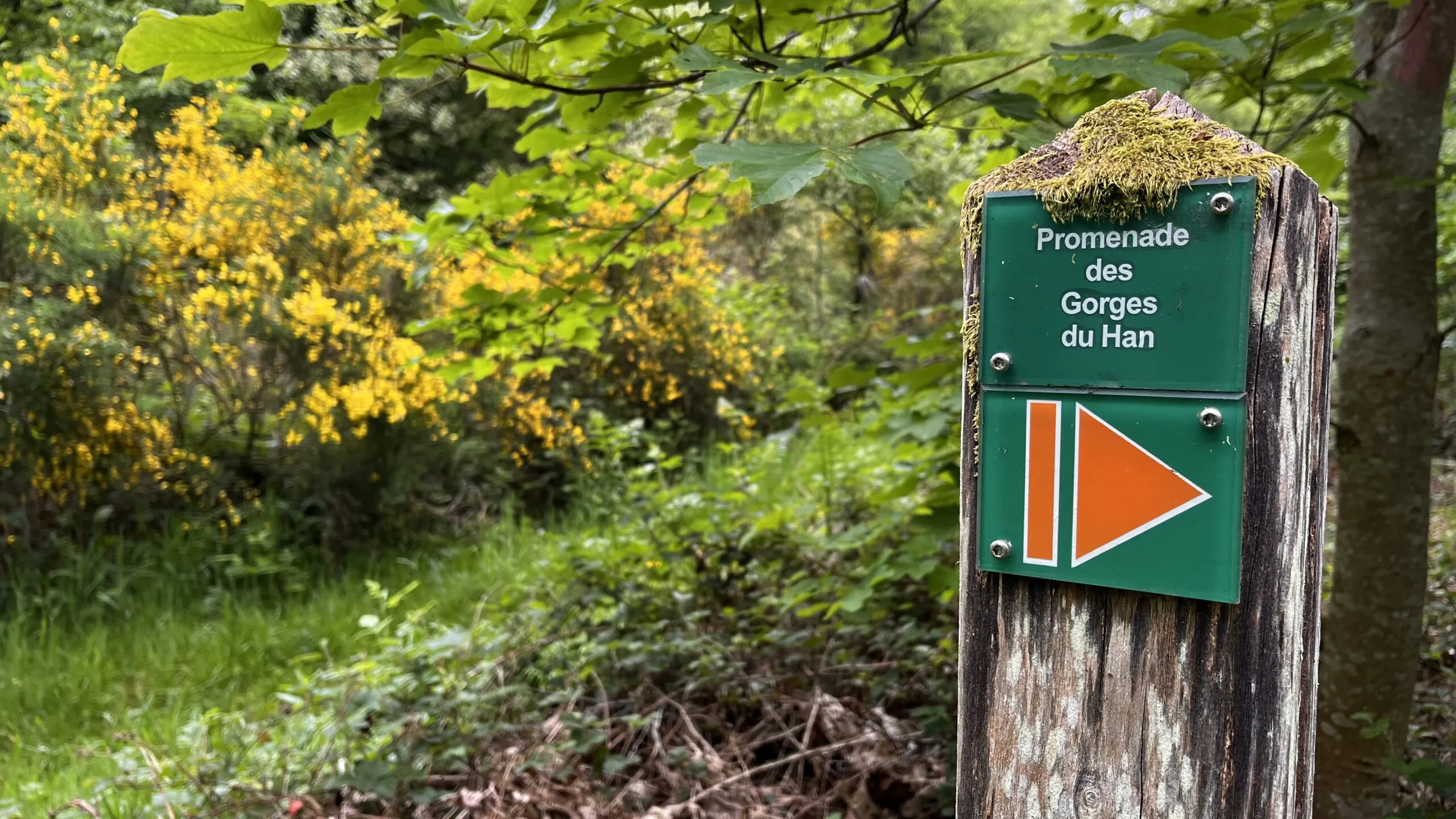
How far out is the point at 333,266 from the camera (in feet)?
18.3

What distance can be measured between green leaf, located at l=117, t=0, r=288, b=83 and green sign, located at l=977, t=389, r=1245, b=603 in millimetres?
1183

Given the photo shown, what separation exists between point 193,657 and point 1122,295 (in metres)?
4.47

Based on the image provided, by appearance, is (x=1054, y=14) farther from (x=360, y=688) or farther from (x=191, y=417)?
(x=360, y=688)

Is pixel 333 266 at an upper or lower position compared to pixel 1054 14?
lower

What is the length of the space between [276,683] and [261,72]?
752 cm

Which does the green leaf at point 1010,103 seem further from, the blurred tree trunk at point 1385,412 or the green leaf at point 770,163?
the blurred tree trunk at point 1385,412

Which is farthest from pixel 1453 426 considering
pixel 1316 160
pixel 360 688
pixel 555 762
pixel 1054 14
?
pixel 1054 14

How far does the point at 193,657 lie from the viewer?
13.3 feet

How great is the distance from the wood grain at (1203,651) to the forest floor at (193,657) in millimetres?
2032

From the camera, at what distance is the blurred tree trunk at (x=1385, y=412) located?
6.77ft

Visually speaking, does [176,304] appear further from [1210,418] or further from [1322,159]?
[1210,418]

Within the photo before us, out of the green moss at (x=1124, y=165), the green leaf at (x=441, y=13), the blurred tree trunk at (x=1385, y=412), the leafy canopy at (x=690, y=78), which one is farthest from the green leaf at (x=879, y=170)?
the blurred tree trunk at (x=1385, y=412)

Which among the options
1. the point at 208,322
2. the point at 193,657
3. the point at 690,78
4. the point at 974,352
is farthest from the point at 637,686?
the point at 208,322

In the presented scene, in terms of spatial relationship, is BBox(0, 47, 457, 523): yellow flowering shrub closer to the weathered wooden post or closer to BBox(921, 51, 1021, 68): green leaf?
BBox(921, 51, 1021, 68): green leaf
